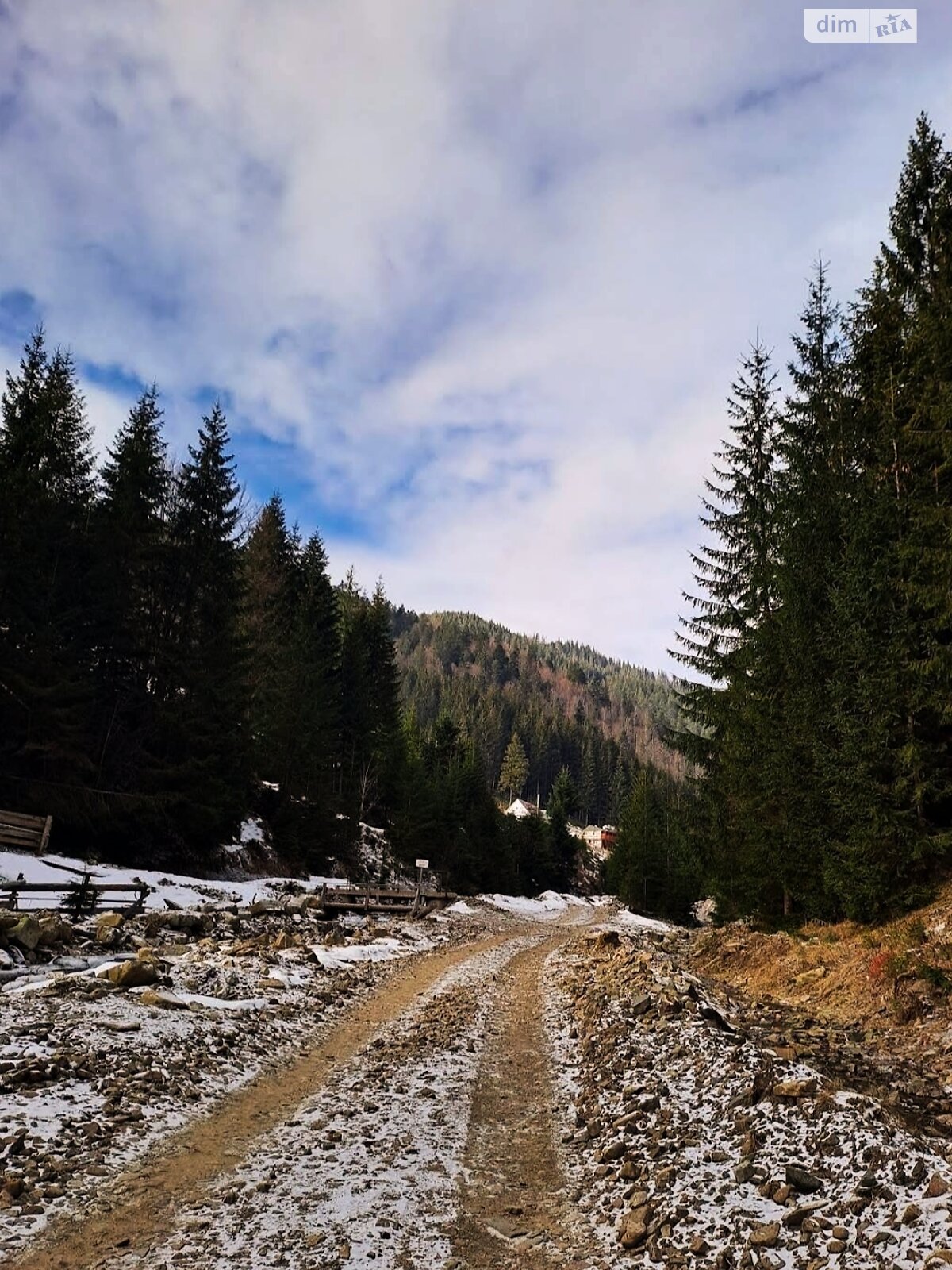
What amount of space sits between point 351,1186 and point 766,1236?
3535 millimetres

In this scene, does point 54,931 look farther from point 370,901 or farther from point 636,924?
point 636,924

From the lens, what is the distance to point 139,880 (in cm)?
2203

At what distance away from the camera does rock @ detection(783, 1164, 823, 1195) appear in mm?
5180

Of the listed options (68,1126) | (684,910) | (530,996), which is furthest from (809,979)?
(684,910)

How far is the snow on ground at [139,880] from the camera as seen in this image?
20156 millimetres

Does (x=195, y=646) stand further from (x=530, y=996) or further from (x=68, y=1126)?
(x=68, y=1126)

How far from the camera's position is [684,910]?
60844mm

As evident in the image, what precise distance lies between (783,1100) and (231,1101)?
6.35m

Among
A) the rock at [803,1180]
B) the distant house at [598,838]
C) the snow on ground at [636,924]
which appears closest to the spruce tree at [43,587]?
the rock at [803,1180]

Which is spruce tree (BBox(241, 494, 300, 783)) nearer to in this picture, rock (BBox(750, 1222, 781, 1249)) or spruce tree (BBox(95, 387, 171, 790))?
spruce tree (BBox(95, 387, 171, 790))

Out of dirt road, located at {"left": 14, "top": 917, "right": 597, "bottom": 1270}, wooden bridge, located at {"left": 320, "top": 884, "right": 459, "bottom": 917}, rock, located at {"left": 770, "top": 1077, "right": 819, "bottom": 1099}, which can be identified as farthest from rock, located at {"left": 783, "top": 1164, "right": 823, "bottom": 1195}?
wooden bridge, located at {"left": 320, "top": 884, "right": 459, "bottom": 917}

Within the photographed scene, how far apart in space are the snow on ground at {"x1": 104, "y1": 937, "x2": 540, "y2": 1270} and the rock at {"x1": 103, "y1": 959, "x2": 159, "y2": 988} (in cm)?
439

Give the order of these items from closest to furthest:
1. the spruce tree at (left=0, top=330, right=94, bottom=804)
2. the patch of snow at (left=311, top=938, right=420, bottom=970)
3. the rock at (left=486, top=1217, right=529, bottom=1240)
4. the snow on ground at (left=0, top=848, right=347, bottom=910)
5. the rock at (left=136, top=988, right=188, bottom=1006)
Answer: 1. the rock at (left=486, top=1217, right=529, bottom=1240)
2. the rock at (left=136, top=988, right=188, bottom=1006)
3. the patch of snow at (left=311, top=938, right=420, bottom=970)
4. the snow on ground at (left=0, top=848, right=347, bottom=910)
5. the spruce tree at (left=0, top=330, right=94, bottom=804)

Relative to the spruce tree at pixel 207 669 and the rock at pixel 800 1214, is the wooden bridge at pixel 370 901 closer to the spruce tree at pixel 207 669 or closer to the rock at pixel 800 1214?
the spruce tree at pixel 207 669
